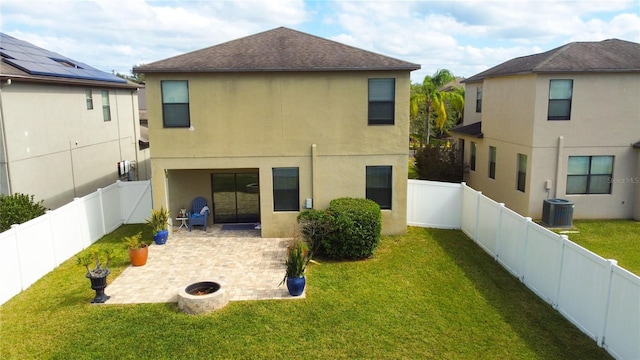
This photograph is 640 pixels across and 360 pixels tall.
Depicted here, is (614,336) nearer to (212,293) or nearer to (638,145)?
(212,293)

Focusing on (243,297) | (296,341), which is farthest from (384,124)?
(296,341)

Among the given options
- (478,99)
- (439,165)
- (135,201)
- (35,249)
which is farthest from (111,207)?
(478,99)

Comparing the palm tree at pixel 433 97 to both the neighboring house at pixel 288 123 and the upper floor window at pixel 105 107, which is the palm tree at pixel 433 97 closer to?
the neighboring house at pixel 288 123

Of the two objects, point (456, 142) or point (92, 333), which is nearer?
point (92, 333)

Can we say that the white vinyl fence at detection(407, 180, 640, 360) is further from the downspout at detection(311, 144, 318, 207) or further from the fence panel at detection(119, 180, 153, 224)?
the fence panel at detection(119, 180, 153, 224)

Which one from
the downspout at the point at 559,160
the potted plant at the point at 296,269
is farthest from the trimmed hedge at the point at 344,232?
the downspout at the point at 559,160

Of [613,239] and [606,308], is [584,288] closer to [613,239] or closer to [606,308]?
[606,308]
